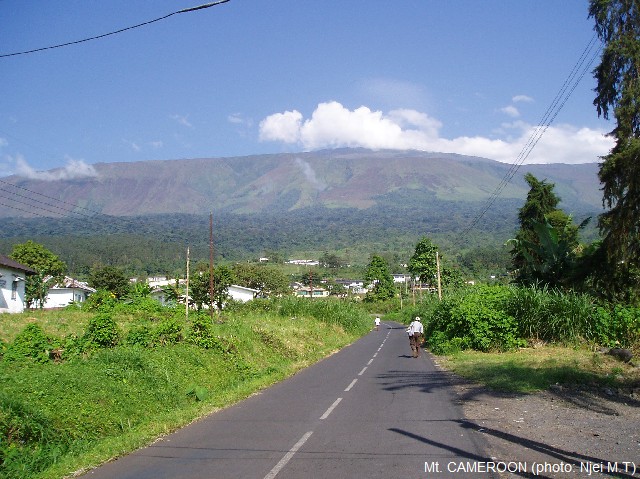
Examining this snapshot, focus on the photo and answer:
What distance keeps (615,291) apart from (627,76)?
7.87m

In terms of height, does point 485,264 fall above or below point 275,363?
above

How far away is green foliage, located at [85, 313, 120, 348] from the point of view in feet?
46.6

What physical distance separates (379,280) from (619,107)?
7923 centimetres

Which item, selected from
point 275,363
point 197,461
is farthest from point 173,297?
point 197,461

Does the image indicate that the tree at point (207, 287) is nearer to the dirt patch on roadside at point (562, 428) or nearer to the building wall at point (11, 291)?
the building wall at point (11, 291)

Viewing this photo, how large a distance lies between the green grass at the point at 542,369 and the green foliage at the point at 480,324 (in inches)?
48.1

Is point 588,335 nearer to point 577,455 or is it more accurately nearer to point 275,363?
point 275,363

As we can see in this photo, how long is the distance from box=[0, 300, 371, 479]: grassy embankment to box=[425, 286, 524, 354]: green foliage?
7.55 meters

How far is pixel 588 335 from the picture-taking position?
2069cm

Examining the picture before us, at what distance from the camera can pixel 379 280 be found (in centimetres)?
9612

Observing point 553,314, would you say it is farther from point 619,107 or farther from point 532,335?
point 619,107

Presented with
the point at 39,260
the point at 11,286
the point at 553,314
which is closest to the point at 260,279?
the point at 39,260

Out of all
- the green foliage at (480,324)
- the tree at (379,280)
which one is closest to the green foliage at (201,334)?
the green foliage at (480,324)

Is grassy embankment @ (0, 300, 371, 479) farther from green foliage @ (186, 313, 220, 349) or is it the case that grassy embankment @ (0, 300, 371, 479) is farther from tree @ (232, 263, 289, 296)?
tree @ (232, 263, 289, 296)
